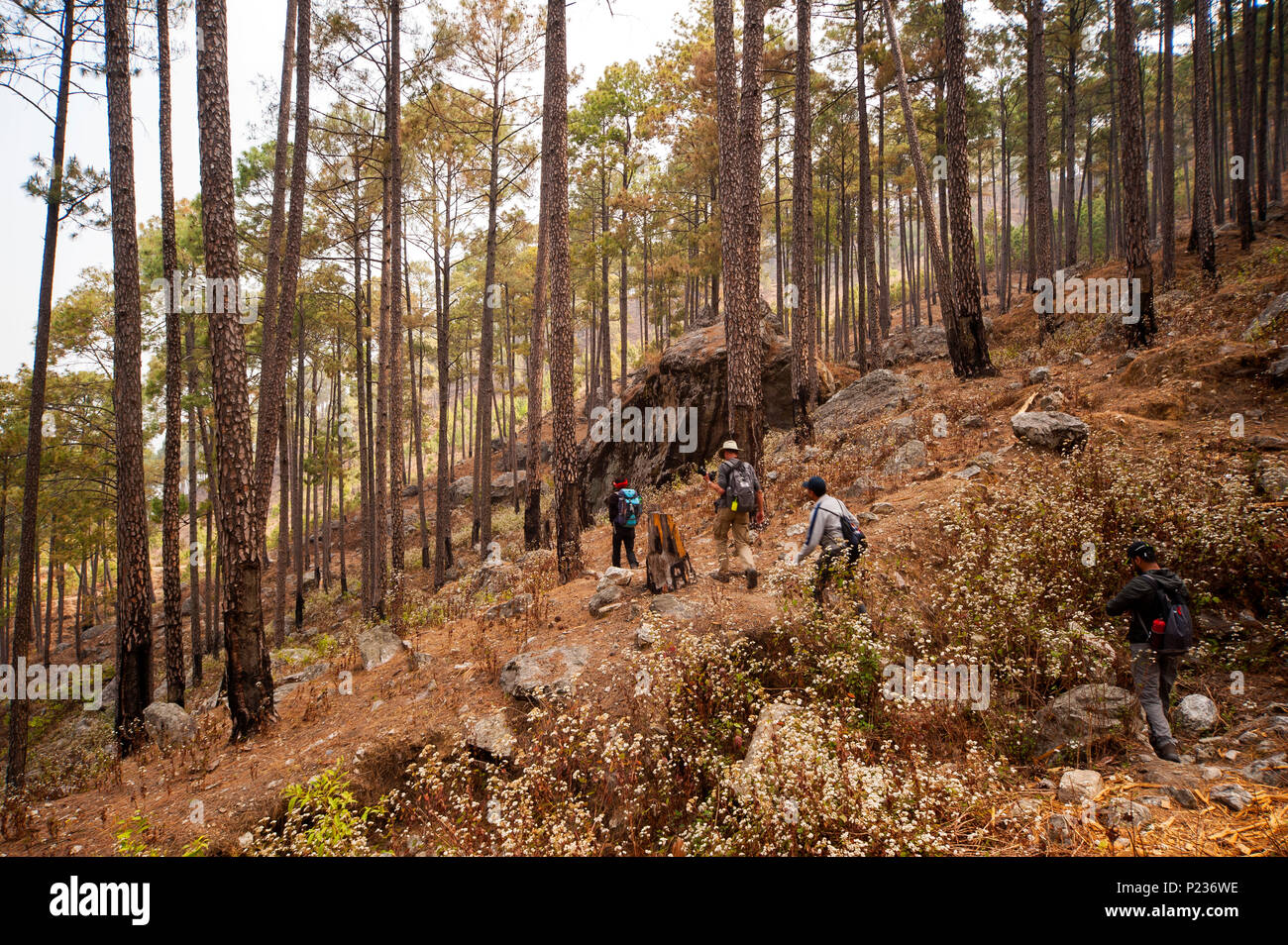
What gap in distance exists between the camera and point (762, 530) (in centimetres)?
1032

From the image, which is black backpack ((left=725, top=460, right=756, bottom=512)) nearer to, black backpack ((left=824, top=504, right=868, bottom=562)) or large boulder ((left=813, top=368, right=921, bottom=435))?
black backpack ((left=824, top=504, right=868, bottom=562))

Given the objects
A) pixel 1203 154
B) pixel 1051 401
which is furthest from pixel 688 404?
pixel 1203 154

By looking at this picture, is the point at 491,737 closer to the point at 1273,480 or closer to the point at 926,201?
the point at 1273,480

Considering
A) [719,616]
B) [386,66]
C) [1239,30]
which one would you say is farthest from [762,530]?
[1239,30]

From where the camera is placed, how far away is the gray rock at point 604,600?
813 cm

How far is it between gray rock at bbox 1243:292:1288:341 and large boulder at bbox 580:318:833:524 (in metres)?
9.54

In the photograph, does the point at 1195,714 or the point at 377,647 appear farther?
the point at 377,647

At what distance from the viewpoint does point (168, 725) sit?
334 inches

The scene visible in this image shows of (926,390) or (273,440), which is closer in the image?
(273,440)

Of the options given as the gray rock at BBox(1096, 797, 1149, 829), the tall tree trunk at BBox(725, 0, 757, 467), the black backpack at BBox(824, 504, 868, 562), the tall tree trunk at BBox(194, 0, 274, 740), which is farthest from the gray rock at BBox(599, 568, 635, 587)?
the gray rock at BBox(1096, 797, 1149, 829)

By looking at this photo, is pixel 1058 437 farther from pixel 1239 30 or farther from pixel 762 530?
pixel 1239 30

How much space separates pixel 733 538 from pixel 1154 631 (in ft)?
14.4

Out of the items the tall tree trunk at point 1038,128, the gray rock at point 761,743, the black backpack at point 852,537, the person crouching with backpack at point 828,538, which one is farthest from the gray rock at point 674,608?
the tall tree trunk at point 1038,128
